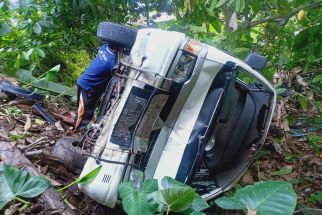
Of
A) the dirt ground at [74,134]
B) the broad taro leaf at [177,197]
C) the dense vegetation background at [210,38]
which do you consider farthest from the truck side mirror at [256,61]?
the broad taro leaf at [177,197]

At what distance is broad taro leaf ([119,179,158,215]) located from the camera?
1.87 metres

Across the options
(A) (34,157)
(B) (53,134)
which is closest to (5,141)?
(A) (34,157)

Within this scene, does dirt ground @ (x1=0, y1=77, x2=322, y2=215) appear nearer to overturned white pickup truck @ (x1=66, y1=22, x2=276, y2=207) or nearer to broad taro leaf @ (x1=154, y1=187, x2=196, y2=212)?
overturned white pickup truck @ (x1=66, y1=22, x2=276, y2=207)

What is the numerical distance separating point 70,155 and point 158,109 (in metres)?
0.86

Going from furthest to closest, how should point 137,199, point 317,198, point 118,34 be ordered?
point 317,198
point 118,34
point 137,199

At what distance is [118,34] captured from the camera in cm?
266

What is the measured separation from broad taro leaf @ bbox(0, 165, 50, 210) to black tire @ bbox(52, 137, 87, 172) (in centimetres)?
63

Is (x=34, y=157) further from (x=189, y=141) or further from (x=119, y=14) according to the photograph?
(x=119, y=14)

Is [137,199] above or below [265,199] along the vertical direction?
below

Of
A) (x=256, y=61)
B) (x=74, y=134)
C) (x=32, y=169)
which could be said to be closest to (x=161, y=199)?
(x=32, y=169)

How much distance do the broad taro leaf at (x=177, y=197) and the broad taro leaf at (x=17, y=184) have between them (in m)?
0.71

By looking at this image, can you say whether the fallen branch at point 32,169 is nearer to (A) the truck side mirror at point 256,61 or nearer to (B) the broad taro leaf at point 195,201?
(B) the broad taro leaf at point 195,201

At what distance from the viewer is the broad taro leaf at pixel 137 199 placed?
1869 mm

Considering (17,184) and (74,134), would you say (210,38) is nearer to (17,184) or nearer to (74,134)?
(74,134)
